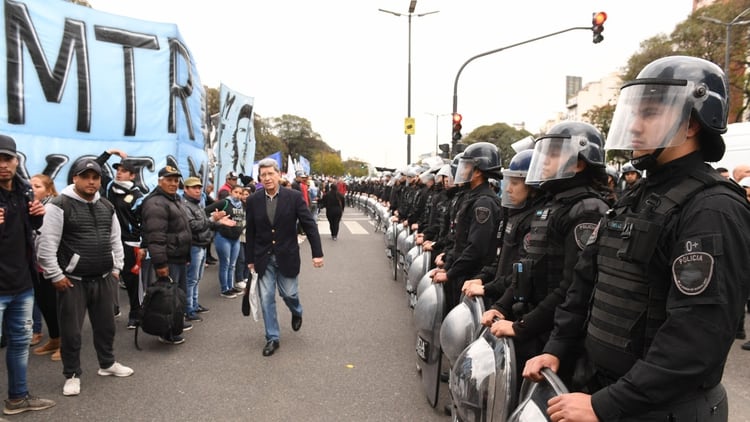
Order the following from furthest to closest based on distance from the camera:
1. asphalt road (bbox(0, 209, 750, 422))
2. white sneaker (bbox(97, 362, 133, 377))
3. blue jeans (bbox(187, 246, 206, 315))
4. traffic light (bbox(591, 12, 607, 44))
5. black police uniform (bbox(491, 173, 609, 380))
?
1. traffic light (bbox(591, 12, 607, 44))
2. blue jeans (bbox(187, 246, 206, 315))
3. white sneaker (bbox(97, 362, 133, 377))
4. asphalt road (bbox(0, 209, 750, 422))
5. black police uniform (bbox(491, 173, 609, 380))

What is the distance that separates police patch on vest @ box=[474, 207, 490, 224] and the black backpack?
331cm

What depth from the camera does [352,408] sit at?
3895mm

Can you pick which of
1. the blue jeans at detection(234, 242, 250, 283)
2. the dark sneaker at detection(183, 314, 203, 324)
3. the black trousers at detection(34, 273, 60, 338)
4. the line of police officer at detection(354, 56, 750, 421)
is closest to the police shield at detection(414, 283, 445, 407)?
the line of police officer at detection(354, 56, 750, 421)

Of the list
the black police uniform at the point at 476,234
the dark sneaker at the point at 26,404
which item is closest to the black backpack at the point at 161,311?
the dark sneaker at the point at 26,404

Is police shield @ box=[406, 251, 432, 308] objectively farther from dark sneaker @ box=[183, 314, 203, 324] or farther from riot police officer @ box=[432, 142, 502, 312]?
dark sneaker @ box=[183, 314, 203, 324]

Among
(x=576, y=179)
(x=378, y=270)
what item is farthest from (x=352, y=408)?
(x=378, y=270)

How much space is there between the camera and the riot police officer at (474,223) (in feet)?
13.3

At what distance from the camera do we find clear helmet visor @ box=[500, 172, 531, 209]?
341 cm

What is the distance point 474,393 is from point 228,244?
6.00 meters

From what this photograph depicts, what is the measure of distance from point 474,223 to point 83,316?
11.3 ft

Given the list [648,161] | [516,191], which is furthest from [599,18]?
[648,161]

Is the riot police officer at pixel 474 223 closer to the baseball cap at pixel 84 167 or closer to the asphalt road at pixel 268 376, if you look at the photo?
the asphalt road at pixel 268 376

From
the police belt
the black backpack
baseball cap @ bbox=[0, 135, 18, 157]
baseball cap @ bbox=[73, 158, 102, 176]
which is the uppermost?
baseball cap @ bbox=[0, 135, 18, 157]

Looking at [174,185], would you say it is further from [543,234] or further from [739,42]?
[739,42]
